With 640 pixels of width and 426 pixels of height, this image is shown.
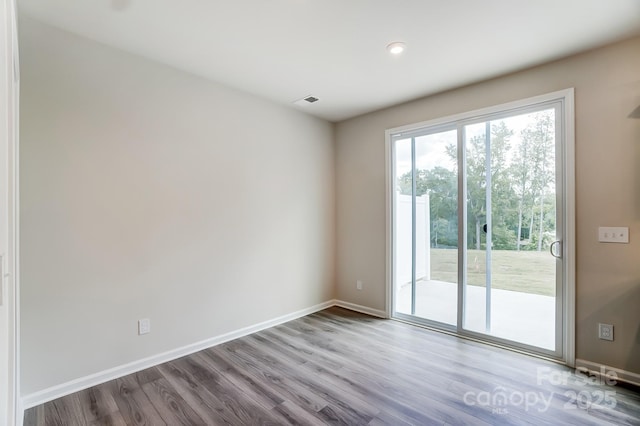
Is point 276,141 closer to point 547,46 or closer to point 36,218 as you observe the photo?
point 36,218

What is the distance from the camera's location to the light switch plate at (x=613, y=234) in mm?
2312

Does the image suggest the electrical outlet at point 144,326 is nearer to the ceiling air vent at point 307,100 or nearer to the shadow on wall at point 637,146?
the ceiling air vent at point 307,100

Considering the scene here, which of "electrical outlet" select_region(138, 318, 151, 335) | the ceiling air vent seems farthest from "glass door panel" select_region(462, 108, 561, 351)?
"electrical outlet" select_region(138, 318, 151, 335)

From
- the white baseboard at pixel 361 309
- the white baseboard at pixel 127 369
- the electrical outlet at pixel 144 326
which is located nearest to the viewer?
the white baseboard at pixel 127 369

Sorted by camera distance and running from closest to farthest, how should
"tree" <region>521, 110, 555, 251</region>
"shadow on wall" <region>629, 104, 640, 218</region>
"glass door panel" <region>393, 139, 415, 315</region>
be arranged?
"shadow on wall" <region>629, 104, 640, 218</region> → "tree" <region>521, 110, 555, 251</region> → "glass door panel" <region>393, 139, 415, 315</region>

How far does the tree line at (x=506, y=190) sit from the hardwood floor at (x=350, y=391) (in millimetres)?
1082

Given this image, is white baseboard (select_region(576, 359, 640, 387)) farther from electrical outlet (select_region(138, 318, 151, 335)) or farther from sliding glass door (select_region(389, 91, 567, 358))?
electrical outlet (select_region(138, 318, 151, 335))

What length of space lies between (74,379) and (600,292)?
403cm

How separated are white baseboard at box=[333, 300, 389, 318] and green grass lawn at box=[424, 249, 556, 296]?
0.88 metres

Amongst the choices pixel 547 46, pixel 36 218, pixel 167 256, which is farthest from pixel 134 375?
pixel 547 46

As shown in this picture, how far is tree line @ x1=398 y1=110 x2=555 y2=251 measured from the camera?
107 inches

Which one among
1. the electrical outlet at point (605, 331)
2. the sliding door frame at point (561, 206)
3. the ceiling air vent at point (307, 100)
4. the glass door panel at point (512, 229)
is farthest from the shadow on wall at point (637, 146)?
the ceiling air vent at point (307, 100)

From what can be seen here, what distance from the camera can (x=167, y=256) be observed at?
266 centimetres

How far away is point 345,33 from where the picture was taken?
7.34 ft
